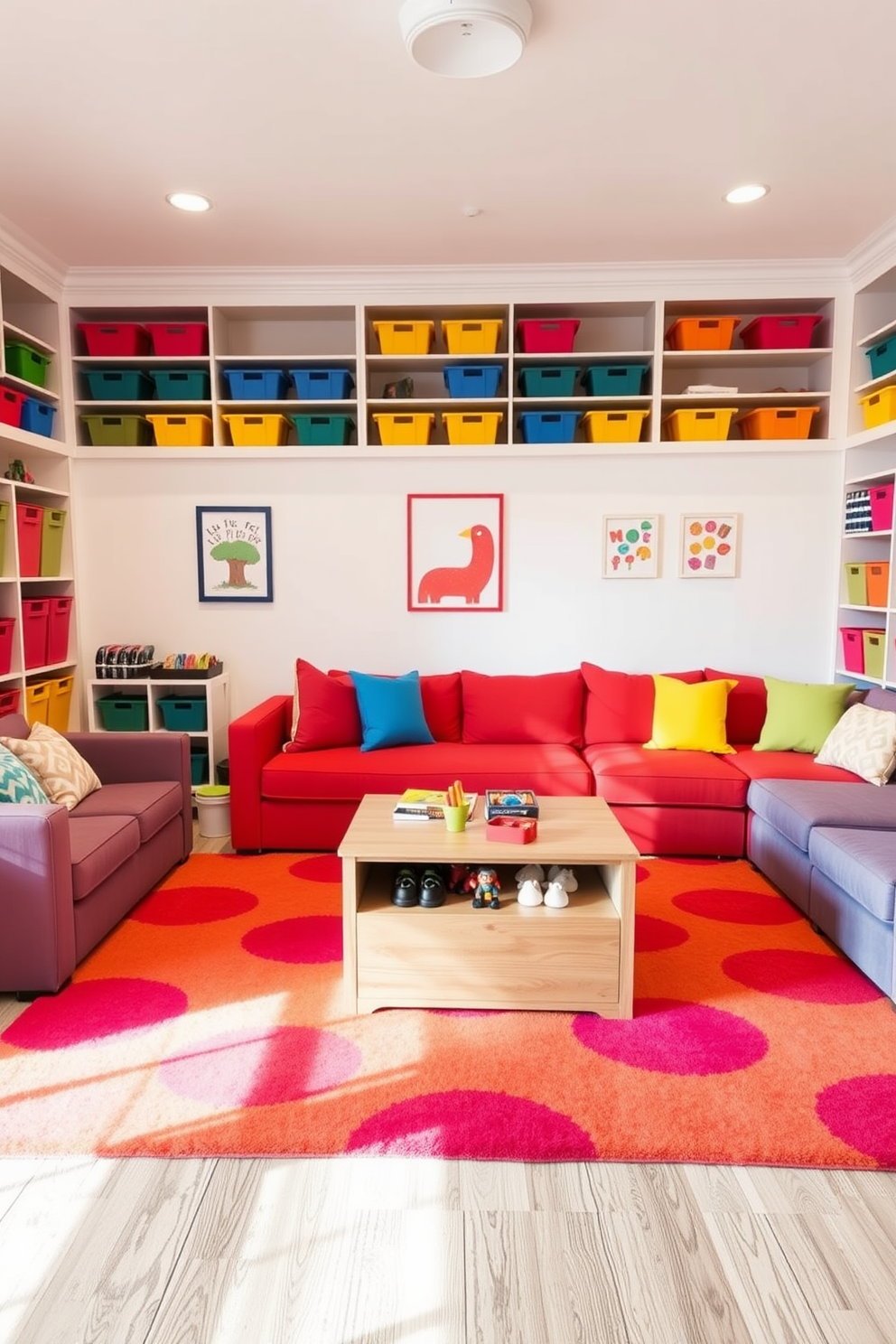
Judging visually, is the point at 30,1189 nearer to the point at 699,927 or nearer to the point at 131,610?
the point at 699,927

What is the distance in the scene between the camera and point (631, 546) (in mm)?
4691

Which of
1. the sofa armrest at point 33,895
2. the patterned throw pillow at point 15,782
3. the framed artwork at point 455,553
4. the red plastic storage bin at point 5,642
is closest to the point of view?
the sofa armrest at point 33,895

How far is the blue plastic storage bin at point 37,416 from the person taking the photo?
420cm

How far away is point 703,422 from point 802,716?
5.21ft

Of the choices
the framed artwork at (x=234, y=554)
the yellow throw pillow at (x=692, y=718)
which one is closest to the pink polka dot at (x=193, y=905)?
the framed artwork at (x=234, y=554)

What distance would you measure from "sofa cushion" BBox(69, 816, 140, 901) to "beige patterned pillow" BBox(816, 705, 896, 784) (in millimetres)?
2848

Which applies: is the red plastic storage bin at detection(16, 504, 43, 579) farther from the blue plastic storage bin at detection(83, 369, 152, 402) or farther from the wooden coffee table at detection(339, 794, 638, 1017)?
the wooden coffee table at detection(339, 794, 638, 1017)

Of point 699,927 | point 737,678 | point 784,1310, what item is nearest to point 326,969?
point 699,927

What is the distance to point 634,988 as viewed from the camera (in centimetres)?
273

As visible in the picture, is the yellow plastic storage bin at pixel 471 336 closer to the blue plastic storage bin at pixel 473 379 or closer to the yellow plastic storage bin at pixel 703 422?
the blue plastic storage bin at pixel 473 379

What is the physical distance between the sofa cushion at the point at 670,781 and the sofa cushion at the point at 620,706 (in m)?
0.38

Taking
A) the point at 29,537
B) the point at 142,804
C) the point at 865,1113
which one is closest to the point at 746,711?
the point at 865,1113

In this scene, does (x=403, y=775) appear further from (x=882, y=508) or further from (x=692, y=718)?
(x=882, y=508)

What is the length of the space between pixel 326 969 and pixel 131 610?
8.78 ft
